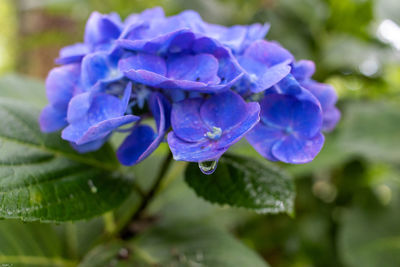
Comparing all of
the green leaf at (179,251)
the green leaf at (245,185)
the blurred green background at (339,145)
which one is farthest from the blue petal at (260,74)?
the blurred green background at (339,145)

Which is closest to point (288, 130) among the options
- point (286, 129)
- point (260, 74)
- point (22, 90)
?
point (286, 129)

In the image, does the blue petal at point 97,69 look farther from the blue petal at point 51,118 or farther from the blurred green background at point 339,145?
the blurred green background at point 339,145

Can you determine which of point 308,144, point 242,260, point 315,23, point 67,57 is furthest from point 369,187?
point 67,57

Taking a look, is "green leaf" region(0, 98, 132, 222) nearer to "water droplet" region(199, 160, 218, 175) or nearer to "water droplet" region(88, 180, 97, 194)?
"water droplet" region(88, 180, 97, 194)

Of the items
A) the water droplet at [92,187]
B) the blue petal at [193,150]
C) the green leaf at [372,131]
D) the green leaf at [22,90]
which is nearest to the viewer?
the blue petal at [193,150]

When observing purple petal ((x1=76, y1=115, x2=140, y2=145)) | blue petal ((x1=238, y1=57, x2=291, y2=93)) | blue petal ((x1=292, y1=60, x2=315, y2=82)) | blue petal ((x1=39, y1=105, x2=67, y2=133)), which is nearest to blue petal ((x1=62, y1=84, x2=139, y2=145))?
purple petal ((x1=76, y1=115, x2=140, y2=145))

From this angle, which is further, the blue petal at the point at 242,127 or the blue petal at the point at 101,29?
the blue petal at the point at 101,29
